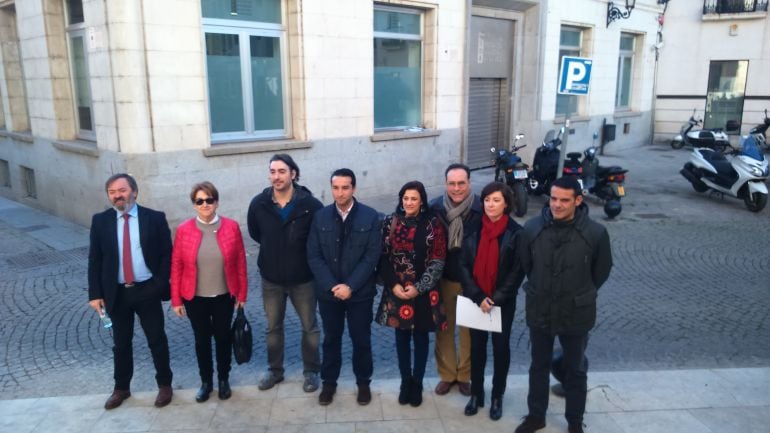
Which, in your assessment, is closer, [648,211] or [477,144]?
[648,211]

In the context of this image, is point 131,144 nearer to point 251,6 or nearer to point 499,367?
point 251,6

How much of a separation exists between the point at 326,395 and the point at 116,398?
154 cm

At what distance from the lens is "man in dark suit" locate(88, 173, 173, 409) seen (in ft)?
13.5

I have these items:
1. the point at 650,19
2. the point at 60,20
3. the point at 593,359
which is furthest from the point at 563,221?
the point at 650,19

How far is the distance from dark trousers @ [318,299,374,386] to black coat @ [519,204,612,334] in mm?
1189

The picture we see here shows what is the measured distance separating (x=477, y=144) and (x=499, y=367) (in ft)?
38.8

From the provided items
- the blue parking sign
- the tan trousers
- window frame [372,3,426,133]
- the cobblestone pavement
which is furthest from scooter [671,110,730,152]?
the tan trousers

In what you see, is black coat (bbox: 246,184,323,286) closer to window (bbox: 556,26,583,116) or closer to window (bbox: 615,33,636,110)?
window (bbox: 556,26,583,116)

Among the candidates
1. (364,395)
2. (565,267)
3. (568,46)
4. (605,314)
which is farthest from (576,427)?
(568,46)

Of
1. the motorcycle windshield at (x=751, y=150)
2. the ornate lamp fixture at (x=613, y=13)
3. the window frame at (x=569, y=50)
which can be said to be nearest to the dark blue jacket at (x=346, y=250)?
the motorcycle windshield at (x=751, y=150)

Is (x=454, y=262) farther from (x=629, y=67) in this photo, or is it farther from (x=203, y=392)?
(x=629, y=67)

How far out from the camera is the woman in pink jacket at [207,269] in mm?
4141

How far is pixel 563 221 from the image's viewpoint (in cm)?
374

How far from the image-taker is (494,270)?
157 inches
